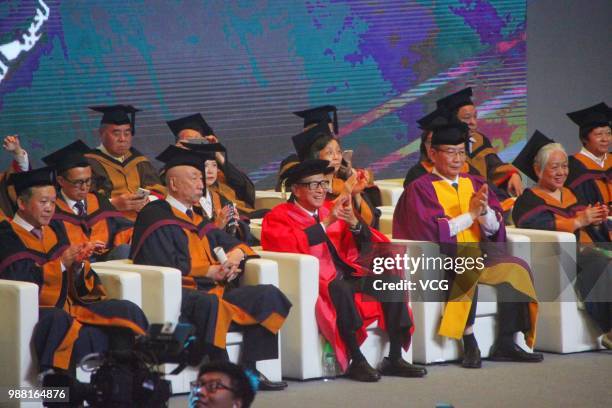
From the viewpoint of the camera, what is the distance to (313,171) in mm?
7715

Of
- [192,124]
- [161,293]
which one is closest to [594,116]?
[192,124]

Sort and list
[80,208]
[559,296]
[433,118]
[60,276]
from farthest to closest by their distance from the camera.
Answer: [433,118]
[559,296]
[80,208]
[60,276]

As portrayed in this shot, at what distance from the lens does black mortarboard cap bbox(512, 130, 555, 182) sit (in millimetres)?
8680

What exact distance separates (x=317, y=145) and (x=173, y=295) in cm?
190

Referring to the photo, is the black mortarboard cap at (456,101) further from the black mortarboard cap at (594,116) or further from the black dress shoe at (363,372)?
the black dress shoe at (363,372)

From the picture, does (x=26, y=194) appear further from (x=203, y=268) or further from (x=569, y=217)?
(x=569, y=217)

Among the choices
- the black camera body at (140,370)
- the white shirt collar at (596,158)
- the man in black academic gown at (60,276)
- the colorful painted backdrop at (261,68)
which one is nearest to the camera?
the black camera body at (140,370)

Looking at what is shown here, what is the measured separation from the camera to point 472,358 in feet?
25.8

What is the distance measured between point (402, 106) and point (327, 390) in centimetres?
466

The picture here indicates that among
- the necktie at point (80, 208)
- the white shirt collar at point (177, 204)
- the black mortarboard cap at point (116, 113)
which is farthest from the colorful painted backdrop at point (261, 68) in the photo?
the white shirt collar at point (177, 204)

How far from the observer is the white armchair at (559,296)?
8273 mm

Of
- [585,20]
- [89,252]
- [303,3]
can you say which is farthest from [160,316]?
[585,20]

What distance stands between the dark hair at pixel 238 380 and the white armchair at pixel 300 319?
9.06 feet

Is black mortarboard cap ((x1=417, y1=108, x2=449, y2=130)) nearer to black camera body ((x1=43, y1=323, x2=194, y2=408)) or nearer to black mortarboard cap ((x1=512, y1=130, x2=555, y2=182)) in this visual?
black mortarboard cap ((x1=512, y1=130, x2=555, y2=182))
